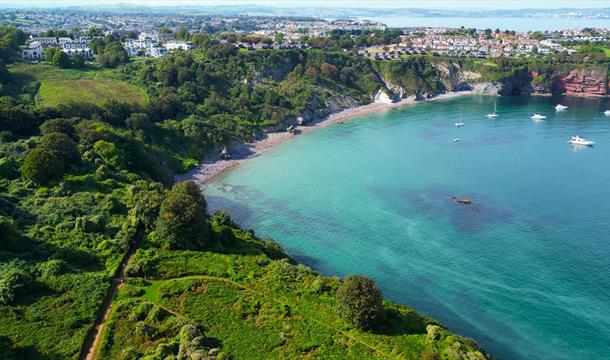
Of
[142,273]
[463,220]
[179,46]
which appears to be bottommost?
[463,220]

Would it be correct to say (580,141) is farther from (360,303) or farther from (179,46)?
(179,46)

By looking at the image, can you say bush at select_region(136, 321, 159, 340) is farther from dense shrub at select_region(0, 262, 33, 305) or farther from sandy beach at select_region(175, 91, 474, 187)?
sandy beach at select_region(175, 91, 474, 187)

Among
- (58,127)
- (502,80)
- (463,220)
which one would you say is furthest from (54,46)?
(502,80)

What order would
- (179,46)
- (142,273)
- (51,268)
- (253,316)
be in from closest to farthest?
1. (253,316)
2. (51,268)
3. (142,273)
4. (179,46)

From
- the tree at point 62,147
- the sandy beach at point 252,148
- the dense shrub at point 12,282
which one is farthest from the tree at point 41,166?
the sandy beach at point 252,148

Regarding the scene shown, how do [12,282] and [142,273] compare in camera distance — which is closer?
[12,282]

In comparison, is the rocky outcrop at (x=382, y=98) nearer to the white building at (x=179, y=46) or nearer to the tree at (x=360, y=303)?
the white building at (x=179, y=46)

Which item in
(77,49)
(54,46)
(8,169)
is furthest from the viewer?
(54,46)

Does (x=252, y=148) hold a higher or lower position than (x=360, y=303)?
lower
